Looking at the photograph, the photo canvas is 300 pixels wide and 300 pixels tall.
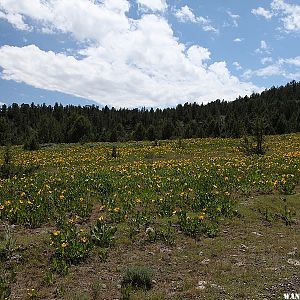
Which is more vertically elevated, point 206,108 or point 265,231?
point 206,108

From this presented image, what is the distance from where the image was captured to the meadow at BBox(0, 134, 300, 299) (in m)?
6.57

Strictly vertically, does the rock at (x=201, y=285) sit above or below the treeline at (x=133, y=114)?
below

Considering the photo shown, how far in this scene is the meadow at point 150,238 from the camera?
6574mm

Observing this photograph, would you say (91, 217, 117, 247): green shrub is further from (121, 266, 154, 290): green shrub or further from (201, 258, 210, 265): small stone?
(201, 258, 210, 265): small stone

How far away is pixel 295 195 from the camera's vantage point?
13125 millimetres

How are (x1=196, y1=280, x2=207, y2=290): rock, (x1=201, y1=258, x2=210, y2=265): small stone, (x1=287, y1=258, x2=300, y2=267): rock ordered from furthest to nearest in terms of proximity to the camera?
(x1=201, y1=258, x2=210, y2=265): small stone → (x1=287, y1=258, x2=300, y2=267): rock → (x1=196, y1=280, x2=207, y2=290): rock

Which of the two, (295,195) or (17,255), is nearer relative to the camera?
(17,255)

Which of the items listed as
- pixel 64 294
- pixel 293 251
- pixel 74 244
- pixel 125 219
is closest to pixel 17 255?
pixel 74 244

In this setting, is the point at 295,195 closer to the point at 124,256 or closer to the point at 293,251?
the point at 293,251

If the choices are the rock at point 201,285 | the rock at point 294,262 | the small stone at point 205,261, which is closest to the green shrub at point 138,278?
the rock at point 201,285

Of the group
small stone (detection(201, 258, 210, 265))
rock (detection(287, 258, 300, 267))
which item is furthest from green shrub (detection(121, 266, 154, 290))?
rock (detection(287, 258, 300, 267))

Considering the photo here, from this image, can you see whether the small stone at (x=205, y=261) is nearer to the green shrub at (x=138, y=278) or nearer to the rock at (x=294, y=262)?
the green shrub at (x=138, y=278)

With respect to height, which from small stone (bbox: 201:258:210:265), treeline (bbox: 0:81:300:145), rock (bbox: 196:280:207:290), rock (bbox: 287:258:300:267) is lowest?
rock (bbox: 196:280:207:290)

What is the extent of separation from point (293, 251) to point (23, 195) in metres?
8.23
